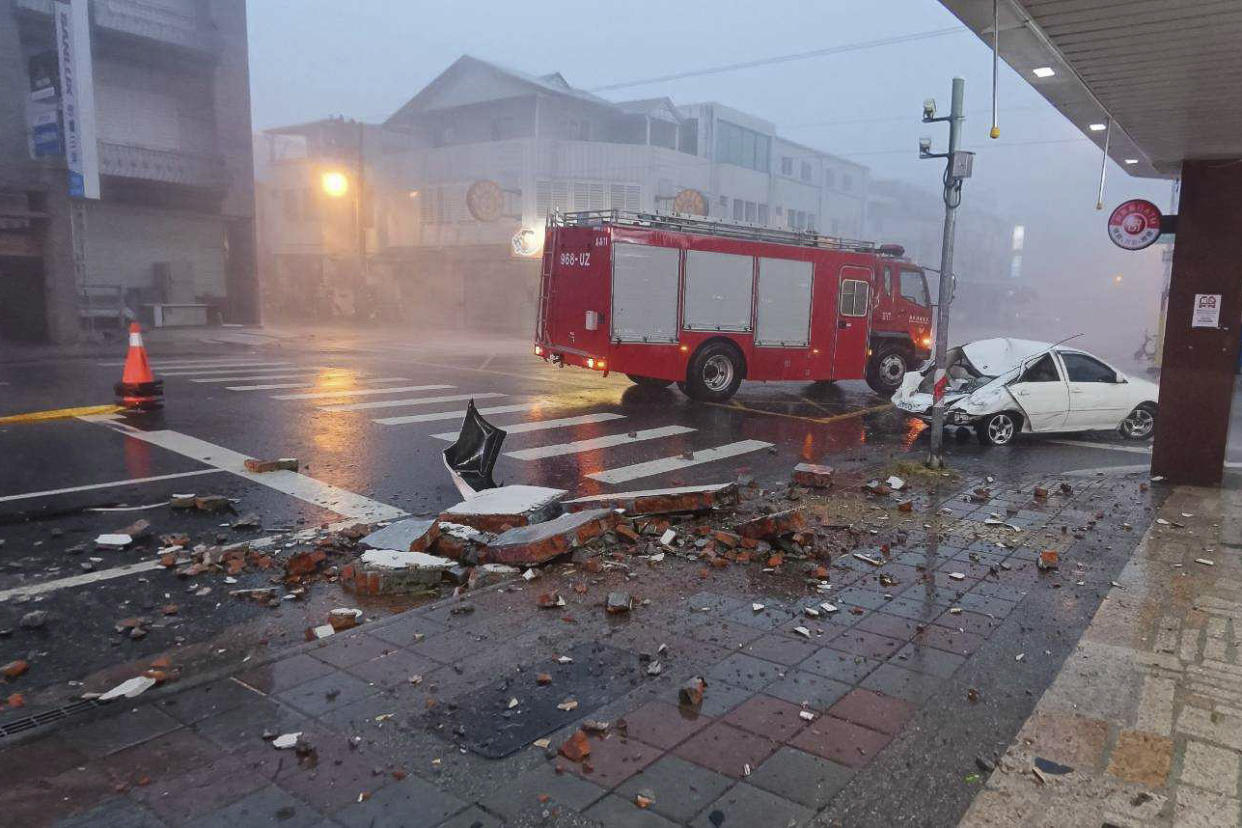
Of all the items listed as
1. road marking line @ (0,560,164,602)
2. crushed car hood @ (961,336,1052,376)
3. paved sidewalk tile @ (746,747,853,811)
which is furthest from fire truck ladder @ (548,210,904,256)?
paved sidewalk tile @ (746,747,853,811)

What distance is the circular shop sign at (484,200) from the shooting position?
35188mm

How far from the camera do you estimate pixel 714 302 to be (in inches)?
590

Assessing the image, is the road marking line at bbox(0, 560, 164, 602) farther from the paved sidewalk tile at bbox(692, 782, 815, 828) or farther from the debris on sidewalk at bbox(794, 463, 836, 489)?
the debris on sidewalk at bbox(794, 463, 836, 489)

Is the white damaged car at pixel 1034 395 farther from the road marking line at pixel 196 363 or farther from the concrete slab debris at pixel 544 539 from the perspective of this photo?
the road marking line at pixel 196 363

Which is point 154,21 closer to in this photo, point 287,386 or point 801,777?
point 287,386

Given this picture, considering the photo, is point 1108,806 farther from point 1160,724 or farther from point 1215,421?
point 1215,421

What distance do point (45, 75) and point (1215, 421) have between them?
2789 cm

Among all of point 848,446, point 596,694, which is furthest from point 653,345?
point 596,694

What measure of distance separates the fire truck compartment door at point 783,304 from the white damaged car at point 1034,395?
137 inches

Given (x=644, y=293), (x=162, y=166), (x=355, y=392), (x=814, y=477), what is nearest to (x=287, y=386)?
(x=355, y=392)

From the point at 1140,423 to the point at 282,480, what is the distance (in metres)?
12.2

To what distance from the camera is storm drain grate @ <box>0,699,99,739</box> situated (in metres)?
3.75

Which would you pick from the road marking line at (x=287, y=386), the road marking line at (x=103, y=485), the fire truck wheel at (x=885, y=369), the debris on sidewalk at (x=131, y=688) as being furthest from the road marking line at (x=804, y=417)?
the debris on sidewalk at (x=131, y=688)

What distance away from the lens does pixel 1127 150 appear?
349 inches
